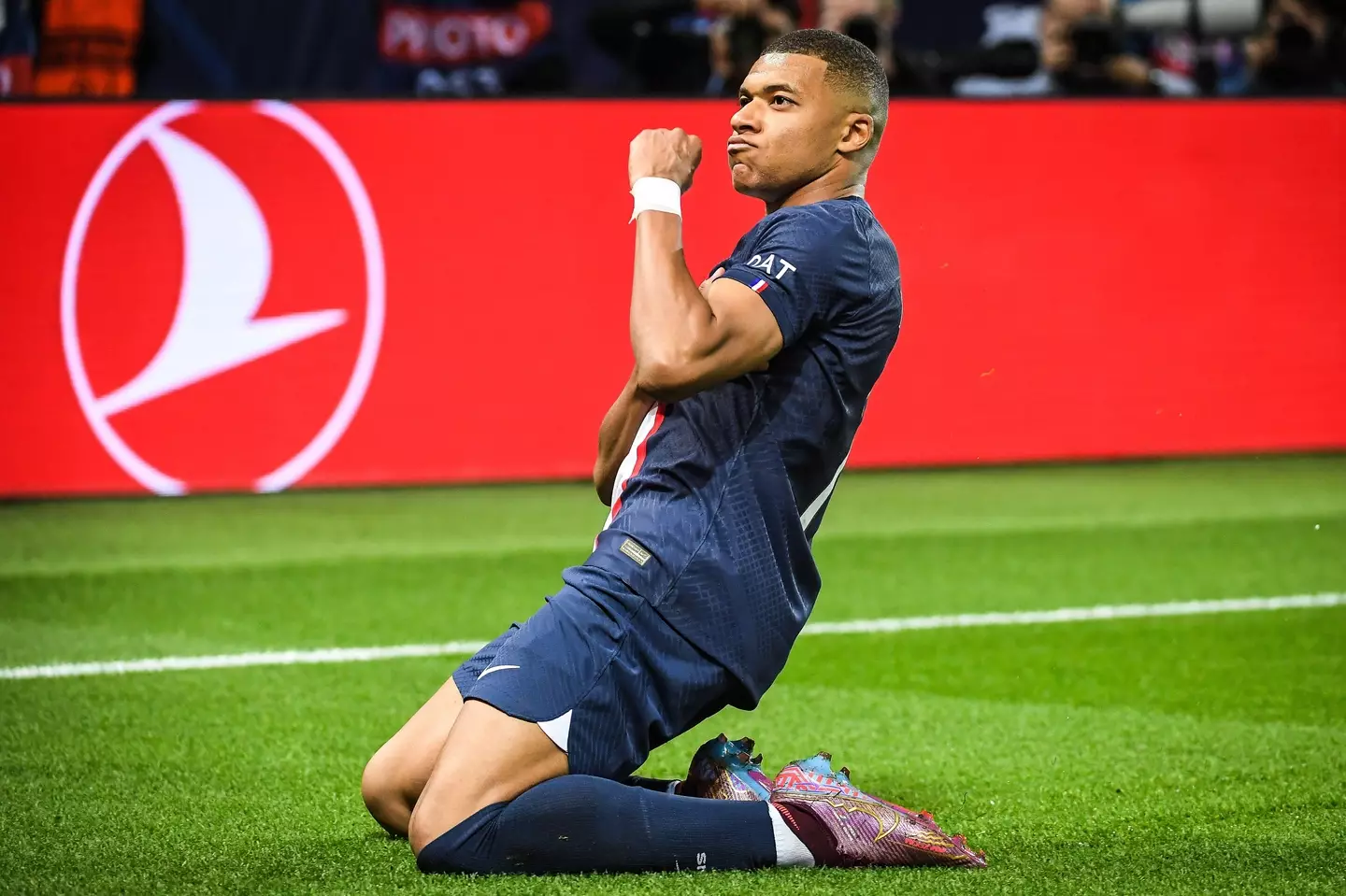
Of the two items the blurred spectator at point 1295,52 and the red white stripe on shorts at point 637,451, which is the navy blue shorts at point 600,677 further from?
the blurred spectator at point 1295,52

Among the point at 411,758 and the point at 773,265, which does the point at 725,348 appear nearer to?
the point at 773,265

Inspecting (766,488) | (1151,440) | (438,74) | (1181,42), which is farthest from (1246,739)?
(1181,42)

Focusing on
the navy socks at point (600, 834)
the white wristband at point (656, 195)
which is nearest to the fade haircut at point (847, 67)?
the white wristband at point (656, 195)

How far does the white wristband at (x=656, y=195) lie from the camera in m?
3.65

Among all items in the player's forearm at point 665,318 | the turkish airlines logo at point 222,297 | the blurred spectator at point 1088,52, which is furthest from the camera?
the blurred spectator at point 1088,52

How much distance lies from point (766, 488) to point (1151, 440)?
6.87 metres

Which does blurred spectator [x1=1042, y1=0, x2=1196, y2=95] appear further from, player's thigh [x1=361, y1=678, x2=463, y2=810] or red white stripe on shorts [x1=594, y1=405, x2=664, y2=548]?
player's thigh [x1=361, y1=678, x2=463, y2=810]

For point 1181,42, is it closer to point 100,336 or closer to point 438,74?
point 438,74

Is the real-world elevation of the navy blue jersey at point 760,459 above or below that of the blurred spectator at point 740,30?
above

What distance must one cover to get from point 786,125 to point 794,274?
1.18 feet

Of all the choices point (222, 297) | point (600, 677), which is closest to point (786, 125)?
point (600, 677)

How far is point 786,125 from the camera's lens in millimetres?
3791

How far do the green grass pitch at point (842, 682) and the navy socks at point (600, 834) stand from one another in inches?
1.8

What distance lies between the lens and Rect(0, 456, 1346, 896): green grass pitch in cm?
399
